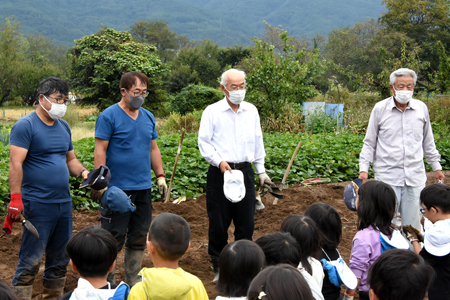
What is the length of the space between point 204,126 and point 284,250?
1.73 m

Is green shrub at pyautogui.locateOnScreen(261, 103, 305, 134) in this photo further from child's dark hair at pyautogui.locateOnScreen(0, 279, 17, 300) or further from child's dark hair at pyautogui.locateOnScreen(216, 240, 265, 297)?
child's dark hair at pyautogui.locateOnScreen(0, 279, 17, 300)

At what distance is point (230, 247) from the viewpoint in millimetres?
2158

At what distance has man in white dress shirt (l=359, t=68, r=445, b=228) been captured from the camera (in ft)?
12.7

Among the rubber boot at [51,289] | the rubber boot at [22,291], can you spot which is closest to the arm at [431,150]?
the rubber boot at [51,289]

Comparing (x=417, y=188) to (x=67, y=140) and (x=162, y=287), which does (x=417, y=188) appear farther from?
(x=67, y=140)

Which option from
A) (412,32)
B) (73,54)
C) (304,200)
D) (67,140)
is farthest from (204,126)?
(412,32)

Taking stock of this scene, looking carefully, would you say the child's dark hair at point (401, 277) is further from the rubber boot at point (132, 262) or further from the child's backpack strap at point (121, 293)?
the rubber boot at point (132, 262)

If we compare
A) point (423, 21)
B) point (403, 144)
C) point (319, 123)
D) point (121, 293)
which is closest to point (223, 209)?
point (121, 293)

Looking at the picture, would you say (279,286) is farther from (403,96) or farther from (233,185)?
(403,96)

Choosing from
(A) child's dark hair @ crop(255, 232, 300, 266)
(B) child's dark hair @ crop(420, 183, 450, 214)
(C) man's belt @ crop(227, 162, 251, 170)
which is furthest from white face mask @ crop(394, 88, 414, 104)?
(A) child's dark hair @ crop(255, 232, 300, 266)

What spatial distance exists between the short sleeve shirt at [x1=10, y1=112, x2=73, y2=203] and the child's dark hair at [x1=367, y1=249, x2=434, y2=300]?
2.36 m

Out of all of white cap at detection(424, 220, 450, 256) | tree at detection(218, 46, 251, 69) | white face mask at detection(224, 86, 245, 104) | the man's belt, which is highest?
tree at detection(218, 46, 251, 69)

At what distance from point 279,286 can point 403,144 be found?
2750 millimetres

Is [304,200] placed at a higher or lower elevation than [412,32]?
lower
